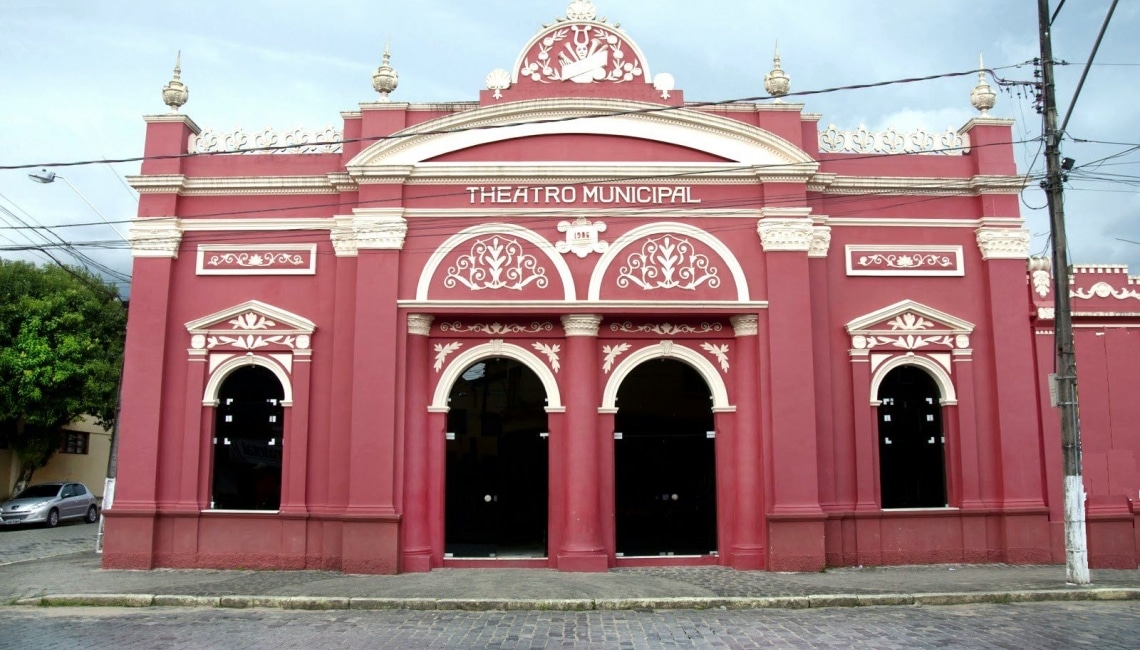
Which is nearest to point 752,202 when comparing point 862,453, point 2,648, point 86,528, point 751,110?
point 751,110

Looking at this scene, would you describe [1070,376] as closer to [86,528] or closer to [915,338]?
[915,338]

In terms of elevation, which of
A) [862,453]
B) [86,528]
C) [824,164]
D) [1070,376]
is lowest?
[86,528]

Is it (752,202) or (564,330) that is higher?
(752,202)

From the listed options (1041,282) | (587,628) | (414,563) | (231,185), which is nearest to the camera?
(587,628)

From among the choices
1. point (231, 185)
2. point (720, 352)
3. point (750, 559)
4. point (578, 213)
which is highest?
point (231, 185)

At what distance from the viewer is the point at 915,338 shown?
1541 cm

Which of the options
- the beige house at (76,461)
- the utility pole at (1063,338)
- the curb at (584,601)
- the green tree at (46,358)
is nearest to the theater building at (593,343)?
the utility pole at (1063,338)

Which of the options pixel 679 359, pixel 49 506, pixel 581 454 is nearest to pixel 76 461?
pixel 49 506

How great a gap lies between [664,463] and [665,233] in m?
3.65

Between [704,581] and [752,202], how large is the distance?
591 cm

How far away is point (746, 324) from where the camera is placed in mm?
14969

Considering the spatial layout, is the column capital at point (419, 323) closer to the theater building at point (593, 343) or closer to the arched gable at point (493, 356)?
the theater building at point (593, 343)

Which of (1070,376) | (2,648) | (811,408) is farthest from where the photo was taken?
(811,408)

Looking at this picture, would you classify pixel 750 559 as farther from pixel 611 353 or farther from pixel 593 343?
pixel 593 343
